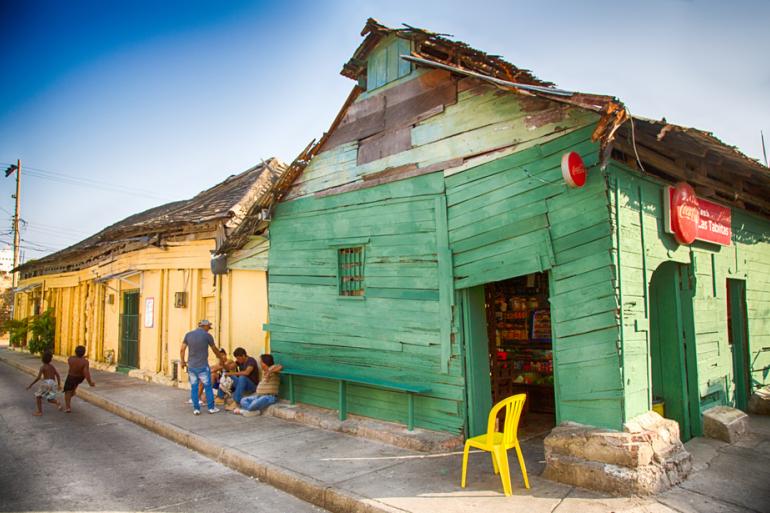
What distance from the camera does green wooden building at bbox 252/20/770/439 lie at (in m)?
5.51

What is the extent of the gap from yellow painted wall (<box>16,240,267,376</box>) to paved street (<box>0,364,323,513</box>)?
2.92 metres

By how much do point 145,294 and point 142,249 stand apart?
1294 millimetres

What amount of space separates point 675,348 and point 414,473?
12.9 ft

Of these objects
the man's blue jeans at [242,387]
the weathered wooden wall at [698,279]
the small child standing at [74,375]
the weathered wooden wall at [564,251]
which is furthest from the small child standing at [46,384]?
the weathered wooden wall at [698,279]

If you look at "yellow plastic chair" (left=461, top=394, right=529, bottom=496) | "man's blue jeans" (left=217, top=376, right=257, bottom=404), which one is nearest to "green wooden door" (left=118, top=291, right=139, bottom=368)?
"man's blue jeans" (left=217, top=376, right=257, bottom=404)

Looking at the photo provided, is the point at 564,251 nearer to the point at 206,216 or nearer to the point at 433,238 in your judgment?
the point at 433,238

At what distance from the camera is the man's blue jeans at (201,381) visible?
9456mm

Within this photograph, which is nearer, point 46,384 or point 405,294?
point 405,294

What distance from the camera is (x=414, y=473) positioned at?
573 centimetres

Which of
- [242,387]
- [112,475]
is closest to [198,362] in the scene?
[242,387]

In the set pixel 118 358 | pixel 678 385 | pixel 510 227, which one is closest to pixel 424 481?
pixel 510 227

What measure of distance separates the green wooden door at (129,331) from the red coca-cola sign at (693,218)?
1416cm

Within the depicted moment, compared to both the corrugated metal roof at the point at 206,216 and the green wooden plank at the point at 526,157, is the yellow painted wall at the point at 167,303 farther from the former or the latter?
the green wooden plank at the point at 526,157

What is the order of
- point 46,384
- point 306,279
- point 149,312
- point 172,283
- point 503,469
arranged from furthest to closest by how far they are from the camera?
point 149,312
point 172,283
point 46,384
point 306,279
point 503,469
